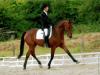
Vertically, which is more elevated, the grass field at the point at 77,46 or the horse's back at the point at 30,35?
the horse's back at the point at 30,35

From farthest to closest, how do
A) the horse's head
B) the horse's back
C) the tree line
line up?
the tree line, the horse's back, the horse's head

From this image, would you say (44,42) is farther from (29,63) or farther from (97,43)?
(97,43)

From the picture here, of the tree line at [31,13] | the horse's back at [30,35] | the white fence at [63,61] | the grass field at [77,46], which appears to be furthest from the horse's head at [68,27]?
the tree line at [31,13]

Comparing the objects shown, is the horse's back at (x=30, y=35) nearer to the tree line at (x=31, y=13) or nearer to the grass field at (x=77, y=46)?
the grass field at (x=77, y=46)

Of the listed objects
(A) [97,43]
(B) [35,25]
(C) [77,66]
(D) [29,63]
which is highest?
(C) [77,66]

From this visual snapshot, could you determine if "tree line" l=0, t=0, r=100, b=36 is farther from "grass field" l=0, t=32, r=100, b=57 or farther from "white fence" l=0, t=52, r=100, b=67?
"white fence" l=0, t=52, r=100, b=67

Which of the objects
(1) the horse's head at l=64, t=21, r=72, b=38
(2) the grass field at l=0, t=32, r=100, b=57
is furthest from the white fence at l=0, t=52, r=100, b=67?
(2) the grass field at l=0, t=32, r=100, b=57

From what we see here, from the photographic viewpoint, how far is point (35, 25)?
148ft

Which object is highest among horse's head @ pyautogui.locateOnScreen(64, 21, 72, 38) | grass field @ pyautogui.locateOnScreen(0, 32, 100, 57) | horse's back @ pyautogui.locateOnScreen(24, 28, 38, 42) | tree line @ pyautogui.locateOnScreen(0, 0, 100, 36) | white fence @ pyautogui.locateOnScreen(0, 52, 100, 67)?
horse's head @ pyautogui.locateOnScreen(64, 21, 72, 38)

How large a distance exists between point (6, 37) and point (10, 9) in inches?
313

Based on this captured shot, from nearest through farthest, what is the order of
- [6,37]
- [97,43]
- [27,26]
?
[97,43]
[6,37]
[27,26]

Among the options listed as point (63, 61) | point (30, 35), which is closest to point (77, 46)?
point (63, 61)

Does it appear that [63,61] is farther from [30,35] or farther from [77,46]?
[77,46]

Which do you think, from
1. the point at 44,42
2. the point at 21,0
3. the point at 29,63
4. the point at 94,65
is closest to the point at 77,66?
the point at 94,65
